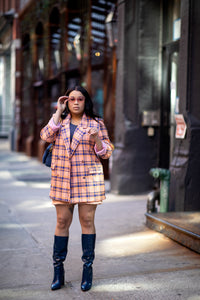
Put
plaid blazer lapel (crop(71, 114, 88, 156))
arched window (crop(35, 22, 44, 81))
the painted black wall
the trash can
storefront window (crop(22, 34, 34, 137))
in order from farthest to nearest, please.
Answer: storefront window (crop(22, 34, 34, 137)) → arched window (crop(35, 22, 44, 81)) → the painted black wall → the trash can → plaid blazer lapel (crop(71, 114, 88, 156))

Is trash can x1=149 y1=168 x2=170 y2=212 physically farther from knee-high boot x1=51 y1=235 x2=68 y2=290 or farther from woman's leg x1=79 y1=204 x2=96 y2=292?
knee-high boot x1=51 y1=235 x2=68 y2=290

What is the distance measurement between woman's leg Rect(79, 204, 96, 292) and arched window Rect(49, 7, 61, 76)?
12.5 meters

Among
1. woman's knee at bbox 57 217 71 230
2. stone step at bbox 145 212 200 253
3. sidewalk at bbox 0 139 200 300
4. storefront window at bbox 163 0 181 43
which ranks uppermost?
storefront window at bbox 163 0 181 43

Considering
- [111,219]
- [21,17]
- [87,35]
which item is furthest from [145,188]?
[21,17]

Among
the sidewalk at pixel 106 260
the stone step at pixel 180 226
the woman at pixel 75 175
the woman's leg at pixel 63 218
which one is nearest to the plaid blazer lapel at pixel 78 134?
the woman at pixel 75 175

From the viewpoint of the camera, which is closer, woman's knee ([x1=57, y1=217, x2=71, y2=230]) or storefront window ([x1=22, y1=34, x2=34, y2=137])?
woman's knee ([x1=57, y1=217, x2=71, y2=230])

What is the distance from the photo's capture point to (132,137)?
9.33 m

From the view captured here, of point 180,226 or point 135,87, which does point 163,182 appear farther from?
point 135,87

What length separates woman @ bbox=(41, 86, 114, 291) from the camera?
3.89m

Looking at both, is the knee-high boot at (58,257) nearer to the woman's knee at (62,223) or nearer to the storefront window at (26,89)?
the woman's knee at (62,223)

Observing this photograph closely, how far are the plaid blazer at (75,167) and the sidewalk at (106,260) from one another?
842 millimetres

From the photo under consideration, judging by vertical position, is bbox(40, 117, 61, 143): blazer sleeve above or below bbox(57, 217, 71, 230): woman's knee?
above

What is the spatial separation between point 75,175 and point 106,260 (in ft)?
4.55

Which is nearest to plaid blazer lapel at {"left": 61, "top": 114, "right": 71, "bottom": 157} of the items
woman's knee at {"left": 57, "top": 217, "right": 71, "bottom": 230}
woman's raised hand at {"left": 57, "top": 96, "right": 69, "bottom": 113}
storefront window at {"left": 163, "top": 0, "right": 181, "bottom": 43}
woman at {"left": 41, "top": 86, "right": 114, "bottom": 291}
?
woman at {"left": 41, "top": 86, "right": 114, "bottom": 291}
